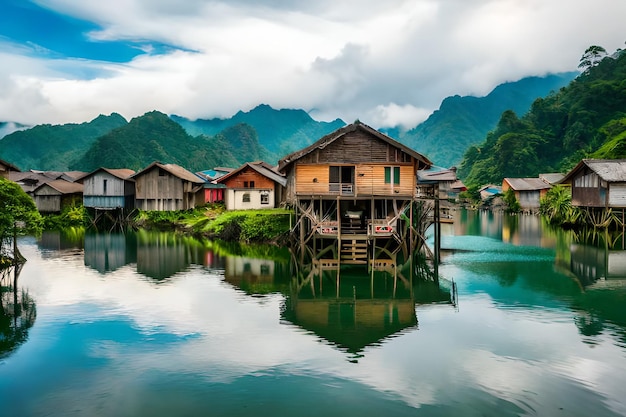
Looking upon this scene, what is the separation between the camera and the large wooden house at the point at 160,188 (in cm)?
5403

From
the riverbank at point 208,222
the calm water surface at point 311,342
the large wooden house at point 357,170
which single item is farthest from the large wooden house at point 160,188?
the large wooden house at point 357,170

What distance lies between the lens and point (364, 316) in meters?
18.6

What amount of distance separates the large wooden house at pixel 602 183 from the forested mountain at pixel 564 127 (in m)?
37.7

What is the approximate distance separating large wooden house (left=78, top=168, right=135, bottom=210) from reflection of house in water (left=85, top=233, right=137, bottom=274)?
7.26m

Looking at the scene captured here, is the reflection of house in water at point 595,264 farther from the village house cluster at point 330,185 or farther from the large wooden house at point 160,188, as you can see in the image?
the large wooden house at point 160,188

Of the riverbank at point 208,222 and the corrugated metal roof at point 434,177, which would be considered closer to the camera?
the corrugated metal roof at point 434,177

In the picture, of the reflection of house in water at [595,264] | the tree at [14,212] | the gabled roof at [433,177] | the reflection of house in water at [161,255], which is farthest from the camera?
the gabled roof at [433,177]

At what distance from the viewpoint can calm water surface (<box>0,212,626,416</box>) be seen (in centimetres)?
1145

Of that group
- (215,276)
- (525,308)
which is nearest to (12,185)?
(215,276)

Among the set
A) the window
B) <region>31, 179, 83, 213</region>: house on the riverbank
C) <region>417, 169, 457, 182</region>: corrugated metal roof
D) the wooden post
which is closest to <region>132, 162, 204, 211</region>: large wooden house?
<region>31, 179, 83, 213</region>: house on the riverbank

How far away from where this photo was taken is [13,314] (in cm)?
1861

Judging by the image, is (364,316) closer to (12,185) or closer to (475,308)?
(475,308)

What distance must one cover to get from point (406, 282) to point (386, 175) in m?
6.35

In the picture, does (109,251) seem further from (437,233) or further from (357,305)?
(437,233)
